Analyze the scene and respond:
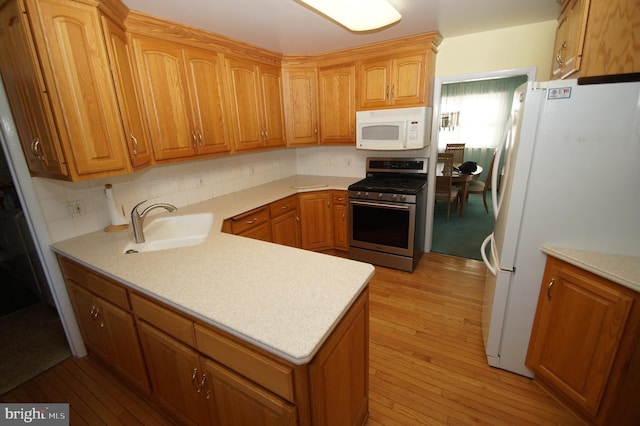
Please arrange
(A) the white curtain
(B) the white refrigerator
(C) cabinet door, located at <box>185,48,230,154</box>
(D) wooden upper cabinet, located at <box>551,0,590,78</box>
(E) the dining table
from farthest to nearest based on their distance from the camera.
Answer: (A) the white curtain, (E) the dining table, (C) cabinet door, located at <box>185,48,230,154</box>, (D) wooden upper cabinet, located at <box>551,0,590,78</box>, (B) the white refrigerator

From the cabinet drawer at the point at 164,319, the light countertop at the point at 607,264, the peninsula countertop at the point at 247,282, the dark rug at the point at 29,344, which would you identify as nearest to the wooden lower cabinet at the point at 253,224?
the peninsula countertop at the point at 247,282

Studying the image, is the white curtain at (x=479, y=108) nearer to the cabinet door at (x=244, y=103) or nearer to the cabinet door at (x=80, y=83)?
the cabinet door at (x=244, y=103)

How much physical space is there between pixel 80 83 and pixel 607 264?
109 inches

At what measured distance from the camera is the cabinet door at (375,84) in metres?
2.90

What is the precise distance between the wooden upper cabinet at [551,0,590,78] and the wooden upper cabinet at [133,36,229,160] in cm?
248

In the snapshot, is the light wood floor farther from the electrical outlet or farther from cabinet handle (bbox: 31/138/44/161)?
cabinet handle (bbox: 31/138/44/161)

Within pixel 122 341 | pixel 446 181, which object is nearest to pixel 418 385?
pixel 122 341

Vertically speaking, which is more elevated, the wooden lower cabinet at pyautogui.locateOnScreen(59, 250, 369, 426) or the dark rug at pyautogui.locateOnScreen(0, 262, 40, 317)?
the wooden lower cabinet at pyautogui.locateOnScreen(59, 250, 369, 426)

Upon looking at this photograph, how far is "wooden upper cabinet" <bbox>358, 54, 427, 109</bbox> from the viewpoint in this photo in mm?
2764

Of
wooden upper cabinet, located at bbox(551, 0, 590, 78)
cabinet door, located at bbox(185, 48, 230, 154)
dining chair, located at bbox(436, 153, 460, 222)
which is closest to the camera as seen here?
wooden upper cabinet, located at bbox(551, 0, 590, 78)

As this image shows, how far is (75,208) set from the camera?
6.26 ft

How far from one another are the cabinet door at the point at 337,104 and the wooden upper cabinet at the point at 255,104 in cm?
49

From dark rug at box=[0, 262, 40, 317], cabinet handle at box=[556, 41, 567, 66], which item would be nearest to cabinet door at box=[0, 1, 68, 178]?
dark rug at box=[0, 262, 40, 317]

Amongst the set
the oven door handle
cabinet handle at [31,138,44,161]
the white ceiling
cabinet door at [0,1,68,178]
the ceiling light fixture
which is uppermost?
the white ceiling
